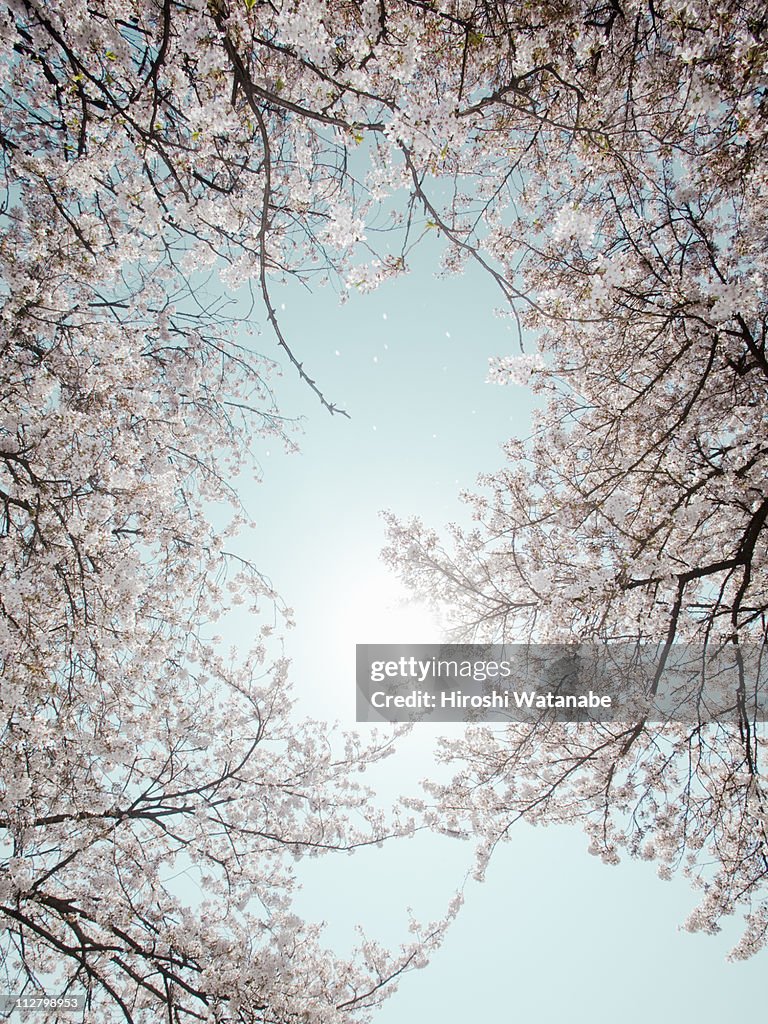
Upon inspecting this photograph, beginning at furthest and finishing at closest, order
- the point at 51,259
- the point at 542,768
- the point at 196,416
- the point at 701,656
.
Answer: the point at 542,768
the point at 196,416
the point at 701,656
the point at 51,259

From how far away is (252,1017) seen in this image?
13.2 feet

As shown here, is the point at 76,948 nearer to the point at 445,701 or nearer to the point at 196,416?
the point at 445,701

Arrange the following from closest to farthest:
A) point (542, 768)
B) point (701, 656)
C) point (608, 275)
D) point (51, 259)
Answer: point (608, 275), point (51, 259), point (701, 656), point (542, 768)

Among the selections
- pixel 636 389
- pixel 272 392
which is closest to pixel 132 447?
pixel 272 392

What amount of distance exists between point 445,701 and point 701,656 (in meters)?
2.70

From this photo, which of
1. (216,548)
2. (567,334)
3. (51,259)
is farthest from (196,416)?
(567,334)

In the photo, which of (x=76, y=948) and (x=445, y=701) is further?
(x=445, y=701)

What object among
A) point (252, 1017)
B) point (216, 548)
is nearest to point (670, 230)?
point (216, 548)

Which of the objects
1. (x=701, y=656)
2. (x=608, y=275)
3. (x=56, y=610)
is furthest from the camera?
(x=701, y=656)

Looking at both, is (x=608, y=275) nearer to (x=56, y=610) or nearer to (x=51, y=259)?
(x=51, y=259)

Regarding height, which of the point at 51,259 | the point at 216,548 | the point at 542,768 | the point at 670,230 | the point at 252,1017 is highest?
the point at 670,230

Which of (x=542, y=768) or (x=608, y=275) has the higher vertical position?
(x=608, y=275)

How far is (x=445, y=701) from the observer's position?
18.8ft

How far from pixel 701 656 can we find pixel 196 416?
5458 millimetres
